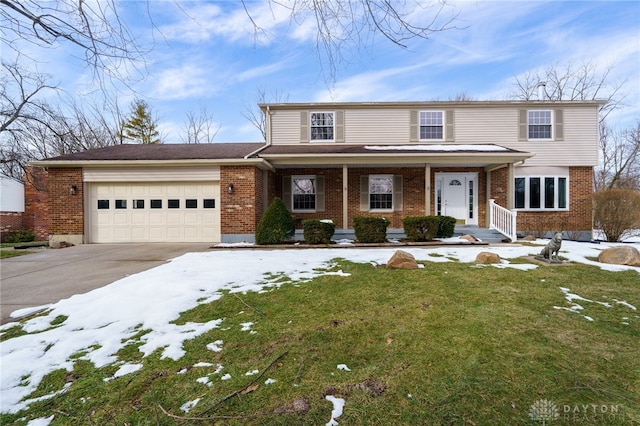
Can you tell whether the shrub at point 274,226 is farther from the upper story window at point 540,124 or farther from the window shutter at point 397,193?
the upper story window at point 540,124

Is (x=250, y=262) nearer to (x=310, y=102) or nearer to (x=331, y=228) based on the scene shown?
(x=331, y=228)

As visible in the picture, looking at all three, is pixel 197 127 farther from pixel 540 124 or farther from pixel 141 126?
pixel 540 124

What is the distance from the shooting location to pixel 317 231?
959 centimetres

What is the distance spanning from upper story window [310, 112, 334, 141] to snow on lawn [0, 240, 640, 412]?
7.48 m

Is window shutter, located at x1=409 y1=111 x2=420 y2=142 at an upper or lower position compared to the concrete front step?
upper

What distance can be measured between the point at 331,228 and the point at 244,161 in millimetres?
3836

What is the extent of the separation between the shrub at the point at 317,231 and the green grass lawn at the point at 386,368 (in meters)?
5.49

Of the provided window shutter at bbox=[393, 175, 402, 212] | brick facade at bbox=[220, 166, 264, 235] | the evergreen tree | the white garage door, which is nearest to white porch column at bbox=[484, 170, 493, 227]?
window shutter at bbox=[393, 175, 402, 212]

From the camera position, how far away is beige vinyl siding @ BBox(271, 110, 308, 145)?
12789 millimetres

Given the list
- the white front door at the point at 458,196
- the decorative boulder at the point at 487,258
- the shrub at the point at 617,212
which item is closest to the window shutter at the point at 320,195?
the white front door at the point at 458,196

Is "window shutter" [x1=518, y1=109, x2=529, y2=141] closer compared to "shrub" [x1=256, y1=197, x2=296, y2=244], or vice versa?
"shrub" [x1=256, y1=197, x2=296, y2=244]

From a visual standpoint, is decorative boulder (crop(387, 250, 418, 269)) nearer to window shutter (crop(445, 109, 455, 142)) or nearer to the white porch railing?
the white porch railing

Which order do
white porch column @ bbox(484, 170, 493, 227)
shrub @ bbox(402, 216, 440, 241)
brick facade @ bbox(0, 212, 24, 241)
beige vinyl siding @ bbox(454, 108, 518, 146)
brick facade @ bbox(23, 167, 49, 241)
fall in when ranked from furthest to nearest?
brick facade @ bbox(23, 167, 49, 241) < brick facade @ bbox(0, 212, 24, 241) < beige vinyl siding @ bbox(454, 108, 518, 146) < white porch column @ bbox(484, 170, 493, 227) < shrub @ bbox(402, 216, 440, 241)

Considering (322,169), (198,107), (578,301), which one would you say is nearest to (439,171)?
(322,169)
